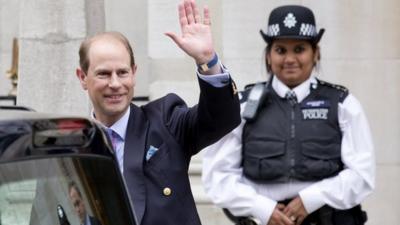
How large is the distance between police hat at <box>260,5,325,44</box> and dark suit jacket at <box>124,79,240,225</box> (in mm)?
1694

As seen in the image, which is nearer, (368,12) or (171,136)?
(171,136)

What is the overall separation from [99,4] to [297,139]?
11.0 feet

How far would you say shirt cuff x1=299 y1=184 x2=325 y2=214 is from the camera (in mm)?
5512

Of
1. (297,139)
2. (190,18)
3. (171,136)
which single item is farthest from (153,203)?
(297,139)

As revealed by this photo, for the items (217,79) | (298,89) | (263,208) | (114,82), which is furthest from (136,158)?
(298,89)

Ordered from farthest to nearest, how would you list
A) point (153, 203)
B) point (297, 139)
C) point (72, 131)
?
point (297, 139) → point (153, 203) → point (72, 131)

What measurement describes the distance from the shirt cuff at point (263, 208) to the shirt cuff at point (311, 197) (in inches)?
5.9

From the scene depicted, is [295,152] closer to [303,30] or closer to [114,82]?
[303,30]

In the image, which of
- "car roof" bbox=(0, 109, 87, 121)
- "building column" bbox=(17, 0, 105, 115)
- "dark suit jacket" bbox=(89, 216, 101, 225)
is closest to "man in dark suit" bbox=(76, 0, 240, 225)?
"dark suit jacket" bbox=(89, 216, 101, 225)

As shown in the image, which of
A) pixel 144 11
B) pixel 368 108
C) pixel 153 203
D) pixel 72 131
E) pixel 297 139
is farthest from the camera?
pixel 144 11

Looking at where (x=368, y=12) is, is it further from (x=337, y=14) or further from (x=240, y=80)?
(x=240, y=80)

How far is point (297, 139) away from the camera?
5555 millimetres

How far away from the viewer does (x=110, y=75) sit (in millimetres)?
4086

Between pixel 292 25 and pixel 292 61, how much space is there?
19 centimetres
